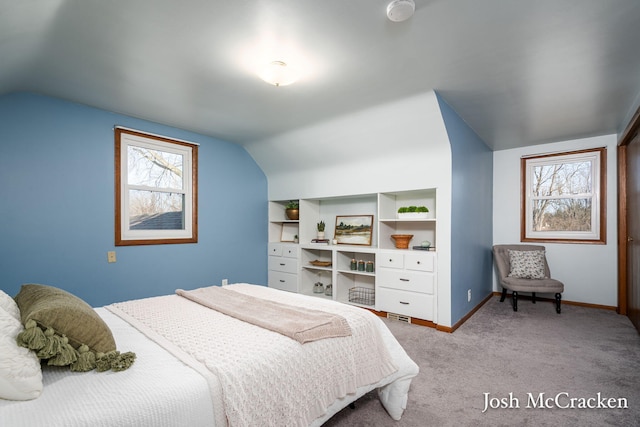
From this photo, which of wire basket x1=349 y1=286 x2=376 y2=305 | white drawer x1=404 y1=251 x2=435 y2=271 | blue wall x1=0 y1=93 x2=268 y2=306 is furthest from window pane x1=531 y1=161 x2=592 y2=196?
blue wall x1=0 y1=93 x2=268 y2=306

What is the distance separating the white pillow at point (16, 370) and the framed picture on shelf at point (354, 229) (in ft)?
12.1

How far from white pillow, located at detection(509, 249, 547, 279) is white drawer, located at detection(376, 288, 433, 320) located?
172 cm

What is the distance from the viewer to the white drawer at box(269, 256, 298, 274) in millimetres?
4559

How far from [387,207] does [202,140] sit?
2.53 metres

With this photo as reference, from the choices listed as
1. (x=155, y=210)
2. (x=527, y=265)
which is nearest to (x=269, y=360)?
(x=155, y=210)

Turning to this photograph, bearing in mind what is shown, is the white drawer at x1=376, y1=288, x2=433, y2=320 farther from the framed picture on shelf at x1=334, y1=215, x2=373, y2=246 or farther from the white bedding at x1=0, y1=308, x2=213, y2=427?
the white bedding at x1=0, y1=308, x2=213, y2=427

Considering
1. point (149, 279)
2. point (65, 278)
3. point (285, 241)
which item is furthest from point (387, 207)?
point (65, 278)

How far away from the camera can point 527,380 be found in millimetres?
2225

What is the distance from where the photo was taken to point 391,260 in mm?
3623

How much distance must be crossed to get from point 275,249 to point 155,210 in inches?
69.9

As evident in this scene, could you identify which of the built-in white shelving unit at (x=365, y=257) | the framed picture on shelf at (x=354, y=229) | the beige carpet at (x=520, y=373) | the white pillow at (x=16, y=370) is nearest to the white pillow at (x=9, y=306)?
the white pillow at (x=16, y=370)

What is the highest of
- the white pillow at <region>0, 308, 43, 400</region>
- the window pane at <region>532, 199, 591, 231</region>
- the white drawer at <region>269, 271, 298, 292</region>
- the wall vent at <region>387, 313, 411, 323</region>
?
the window pane at <region>532, 199, 591, 231</region>

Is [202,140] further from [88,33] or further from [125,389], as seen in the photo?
[125,389]

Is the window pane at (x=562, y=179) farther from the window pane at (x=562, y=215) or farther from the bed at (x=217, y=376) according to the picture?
the bed at (x=217, y=376)
